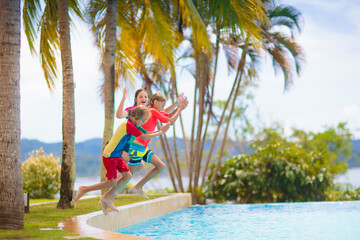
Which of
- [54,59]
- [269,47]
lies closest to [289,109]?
[269,47]

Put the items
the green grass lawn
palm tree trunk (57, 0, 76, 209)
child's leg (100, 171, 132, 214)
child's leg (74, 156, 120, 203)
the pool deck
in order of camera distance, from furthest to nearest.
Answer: palm tree trunk (57, 0, 76, 209) → child's leg (100, 171, 132, 214) → child's leg (74, 156, 120, 203) → the pool deck → the green grass lawn

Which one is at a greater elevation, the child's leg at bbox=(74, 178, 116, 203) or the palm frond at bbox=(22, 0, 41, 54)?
the palm frond at bbox=(22, 0, 41, 54)

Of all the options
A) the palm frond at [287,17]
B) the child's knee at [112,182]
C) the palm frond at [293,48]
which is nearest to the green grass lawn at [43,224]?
the child's knee at [112,182]

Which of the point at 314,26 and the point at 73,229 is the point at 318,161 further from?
the point at 73,229

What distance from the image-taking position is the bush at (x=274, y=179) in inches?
500

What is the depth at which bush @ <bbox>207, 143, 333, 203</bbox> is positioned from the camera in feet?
41.6

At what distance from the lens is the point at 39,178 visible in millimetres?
12953

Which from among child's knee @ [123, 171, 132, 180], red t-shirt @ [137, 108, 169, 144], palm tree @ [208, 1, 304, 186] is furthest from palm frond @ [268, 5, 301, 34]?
child's knee @ [123, 171, 132, 180]

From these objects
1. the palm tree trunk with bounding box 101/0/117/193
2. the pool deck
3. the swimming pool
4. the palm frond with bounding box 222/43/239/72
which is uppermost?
the palm frond with bounding box 222/43/239/72

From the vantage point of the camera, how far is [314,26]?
617 inches

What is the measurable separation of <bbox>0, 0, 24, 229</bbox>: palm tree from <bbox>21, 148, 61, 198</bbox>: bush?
317 inches

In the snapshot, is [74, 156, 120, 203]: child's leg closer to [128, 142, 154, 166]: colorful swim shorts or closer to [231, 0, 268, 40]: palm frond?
[128, 142, 154, 166]: colorful swim shorts

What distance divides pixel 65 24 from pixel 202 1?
296 cm

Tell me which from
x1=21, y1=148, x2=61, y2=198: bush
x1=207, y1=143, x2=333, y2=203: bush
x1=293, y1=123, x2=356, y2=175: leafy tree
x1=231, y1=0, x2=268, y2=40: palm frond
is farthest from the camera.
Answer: x1=293, y1=123, x2=356, y2=175: leafy tree
